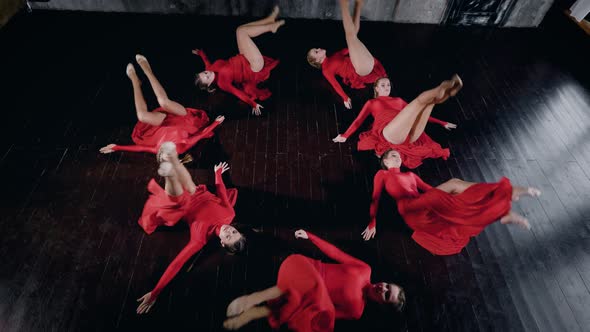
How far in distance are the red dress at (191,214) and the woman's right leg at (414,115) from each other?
1724 millimetres

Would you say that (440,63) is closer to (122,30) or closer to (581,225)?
(581,225)

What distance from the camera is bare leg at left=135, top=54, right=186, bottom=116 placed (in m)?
2.76

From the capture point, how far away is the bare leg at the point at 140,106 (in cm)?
267

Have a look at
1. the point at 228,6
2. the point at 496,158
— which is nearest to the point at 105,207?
the point at 228,6

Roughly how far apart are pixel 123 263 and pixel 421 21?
17.9 feet

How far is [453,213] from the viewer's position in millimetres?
2217

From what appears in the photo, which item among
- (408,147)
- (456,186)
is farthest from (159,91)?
(456,186)

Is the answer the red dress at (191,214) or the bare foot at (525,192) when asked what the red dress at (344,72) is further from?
the bare foot at (525,192)

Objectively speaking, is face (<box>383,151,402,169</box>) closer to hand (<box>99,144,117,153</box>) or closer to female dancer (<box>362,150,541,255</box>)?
female dancer (<box>362,150,541,255</box>)

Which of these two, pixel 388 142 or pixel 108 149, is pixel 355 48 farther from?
pixel 108 149

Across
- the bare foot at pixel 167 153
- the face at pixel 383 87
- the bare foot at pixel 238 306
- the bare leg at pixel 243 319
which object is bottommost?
the bare leg at pixel 243 319

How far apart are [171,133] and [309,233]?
169cm

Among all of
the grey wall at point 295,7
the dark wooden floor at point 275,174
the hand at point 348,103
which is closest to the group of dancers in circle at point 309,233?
the hand at point 348,103

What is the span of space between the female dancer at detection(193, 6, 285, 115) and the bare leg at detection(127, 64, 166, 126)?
0.68 meters
